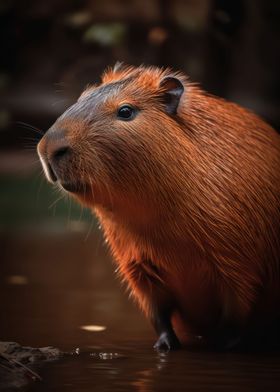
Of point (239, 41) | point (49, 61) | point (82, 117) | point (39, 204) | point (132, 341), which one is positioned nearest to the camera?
point (82, 117)

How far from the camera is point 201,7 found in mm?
10664

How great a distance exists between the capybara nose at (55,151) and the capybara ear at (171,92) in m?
0.45

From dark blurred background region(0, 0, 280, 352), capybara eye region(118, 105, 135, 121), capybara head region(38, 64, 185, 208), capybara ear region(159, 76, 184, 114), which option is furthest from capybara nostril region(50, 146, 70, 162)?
dark blurred background region(0, 0, 280, 352)

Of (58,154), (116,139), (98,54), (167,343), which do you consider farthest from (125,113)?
(98,54)

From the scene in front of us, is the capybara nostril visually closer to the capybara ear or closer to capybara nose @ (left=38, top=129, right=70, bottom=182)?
capybara nose @ (left=38, top=129, right=70, bottom=182)

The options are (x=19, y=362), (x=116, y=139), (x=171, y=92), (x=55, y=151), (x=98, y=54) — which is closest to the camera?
(x=19, y=362)

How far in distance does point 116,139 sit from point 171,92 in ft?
0.98

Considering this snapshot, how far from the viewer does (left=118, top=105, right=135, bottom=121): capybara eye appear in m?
4.04

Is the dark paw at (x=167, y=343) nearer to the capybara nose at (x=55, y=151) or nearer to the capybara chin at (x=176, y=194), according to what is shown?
the capybara chin at (x=176, y=194)

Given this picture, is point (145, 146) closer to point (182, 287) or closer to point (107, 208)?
point (107, 208)

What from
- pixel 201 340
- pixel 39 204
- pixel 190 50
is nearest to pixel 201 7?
pixel 190 50

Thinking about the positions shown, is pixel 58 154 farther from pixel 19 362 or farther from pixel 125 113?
pixel 19 362

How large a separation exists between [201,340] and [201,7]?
668 cm

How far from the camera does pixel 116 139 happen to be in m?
3.98
